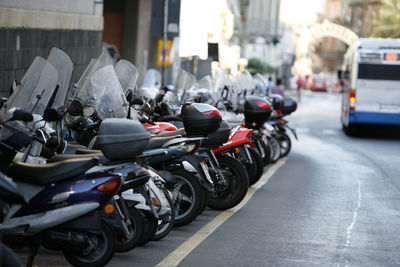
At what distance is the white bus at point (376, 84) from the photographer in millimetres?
27406

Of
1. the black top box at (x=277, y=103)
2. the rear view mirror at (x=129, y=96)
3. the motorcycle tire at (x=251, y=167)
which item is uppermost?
the rear view mirror at (x=129, y=96)

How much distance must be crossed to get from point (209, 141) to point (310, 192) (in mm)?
3631

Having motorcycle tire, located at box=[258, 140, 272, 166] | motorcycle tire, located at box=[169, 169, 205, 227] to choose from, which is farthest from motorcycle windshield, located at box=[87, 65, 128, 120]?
motorcycle tire, located at box=[258, 140, 272, 166]

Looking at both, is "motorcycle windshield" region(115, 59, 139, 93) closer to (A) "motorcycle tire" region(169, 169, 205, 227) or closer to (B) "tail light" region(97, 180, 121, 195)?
(A) "motorcycle tire" region(169, 169, 205, 227)

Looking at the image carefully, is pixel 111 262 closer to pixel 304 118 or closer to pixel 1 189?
pixel 1 189

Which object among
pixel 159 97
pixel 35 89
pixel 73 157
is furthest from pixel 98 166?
pixel 159 97

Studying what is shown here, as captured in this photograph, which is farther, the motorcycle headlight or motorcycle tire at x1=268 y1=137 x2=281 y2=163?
motorcycle tire at x1=268 y1=137 x2=281 y2=163

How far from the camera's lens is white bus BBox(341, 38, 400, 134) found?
27406 millimetres

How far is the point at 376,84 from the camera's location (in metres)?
27.5

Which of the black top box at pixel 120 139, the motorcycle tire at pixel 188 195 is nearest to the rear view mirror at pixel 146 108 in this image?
the motorcycle tire at pixel 188 195

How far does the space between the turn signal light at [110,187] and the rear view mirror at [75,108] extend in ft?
7.67

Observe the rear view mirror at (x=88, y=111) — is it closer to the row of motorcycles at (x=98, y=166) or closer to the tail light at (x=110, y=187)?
the row of motorcycles at (x=98, y=166)

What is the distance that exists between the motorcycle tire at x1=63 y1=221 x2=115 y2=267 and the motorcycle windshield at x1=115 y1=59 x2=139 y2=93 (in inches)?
165

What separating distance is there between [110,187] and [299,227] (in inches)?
148
